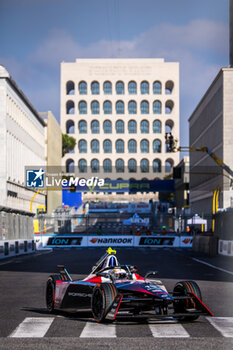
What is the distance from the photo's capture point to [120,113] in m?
191

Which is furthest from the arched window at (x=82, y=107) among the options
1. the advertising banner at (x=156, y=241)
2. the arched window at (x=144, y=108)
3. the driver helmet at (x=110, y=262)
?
the driver helmet at (x=110, y=262)

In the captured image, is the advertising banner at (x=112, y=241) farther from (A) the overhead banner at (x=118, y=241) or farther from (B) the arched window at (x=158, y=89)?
(B) the arched window at (x=158, y=89)

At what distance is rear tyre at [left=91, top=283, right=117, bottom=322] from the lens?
33.0 ft

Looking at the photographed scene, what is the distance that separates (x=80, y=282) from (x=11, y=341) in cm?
290

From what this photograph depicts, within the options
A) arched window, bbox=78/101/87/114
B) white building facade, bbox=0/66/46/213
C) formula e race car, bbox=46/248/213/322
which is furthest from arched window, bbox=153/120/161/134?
formula e race car, bbox=46/248/213/322

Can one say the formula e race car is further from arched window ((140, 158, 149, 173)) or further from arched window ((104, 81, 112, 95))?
arched window ((104, 81, 112, 95))

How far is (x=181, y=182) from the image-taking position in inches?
5659

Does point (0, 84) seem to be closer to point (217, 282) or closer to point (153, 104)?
point (217, 282)

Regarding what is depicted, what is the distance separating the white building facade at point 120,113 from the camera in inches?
7426

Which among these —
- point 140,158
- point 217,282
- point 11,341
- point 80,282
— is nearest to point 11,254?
point 217,282

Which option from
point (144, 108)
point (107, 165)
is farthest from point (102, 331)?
point (144, 108)

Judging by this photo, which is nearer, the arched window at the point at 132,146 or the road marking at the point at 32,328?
the road marking at the point at 32,328

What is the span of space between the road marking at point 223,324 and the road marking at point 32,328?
2594 mm

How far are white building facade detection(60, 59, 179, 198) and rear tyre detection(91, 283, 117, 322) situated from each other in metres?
177
